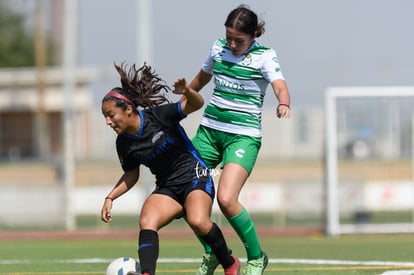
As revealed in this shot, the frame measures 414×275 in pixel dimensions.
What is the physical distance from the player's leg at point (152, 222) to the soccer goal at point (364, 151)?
11024mm

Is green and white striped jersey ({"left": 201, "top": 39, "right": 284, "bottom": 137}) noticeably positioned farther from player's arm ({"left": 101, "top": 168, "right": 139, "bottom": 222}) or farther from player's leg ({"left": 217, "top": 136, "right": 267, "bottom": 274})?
player's arm ({"left": 101, "top": 168, "right": 139, "bottom": 222})

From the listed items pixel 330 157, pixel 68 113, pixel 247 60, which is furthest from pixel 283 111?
pixel 68 113

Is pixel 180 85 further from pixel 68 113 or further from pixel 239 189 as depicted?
pixel 68 113

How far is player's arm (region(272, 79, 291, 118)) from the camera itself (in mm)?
7797

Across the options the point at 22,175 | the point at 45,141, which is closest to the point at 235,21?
the point at 22,175

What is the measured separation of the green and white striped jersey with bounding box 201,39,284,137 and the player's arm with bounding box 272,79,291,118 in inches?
2.7

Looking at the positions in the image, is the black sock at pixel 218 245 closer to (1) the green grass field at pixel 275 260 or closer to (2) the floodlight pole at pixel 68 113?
(1) the green grass field at pixel 275 260

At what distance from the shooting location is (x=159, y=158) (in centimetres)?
788

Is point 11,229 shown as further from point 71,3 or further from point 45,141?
point 45,141

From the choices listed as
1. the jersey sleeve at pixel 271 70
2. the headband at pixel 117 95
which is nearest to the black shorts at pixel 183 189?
the headband at pixel 117 95

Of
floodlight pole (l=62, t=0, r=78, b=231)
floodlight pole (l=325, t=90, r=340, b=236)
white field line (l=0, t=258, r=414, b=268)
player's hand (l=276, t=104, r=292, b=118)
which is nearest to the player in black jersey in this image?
player's hand (l=276, t=104, r=292, b=118)

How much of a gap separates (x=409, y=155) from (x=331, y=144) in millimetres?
1598

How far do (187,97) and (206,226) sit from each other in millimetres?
978

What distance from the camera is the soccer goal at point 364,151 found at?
1870 cm
